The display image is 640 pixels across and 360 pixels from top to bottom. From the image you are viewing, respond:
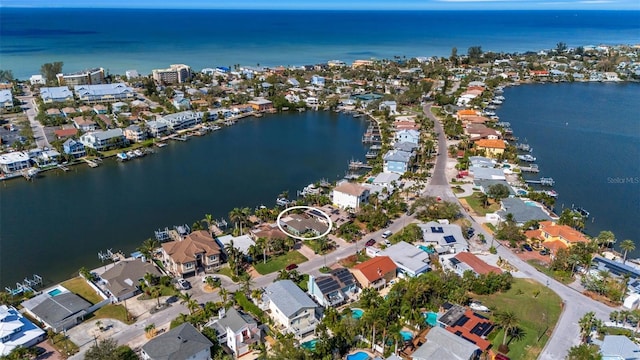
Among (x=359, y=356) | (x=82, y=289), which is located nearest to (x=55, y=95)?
Result: (x=82, y=289)

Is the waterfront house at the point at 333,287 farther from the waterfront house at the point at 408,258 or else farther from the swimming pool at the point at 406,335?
the swimming pool at the point at 406,335

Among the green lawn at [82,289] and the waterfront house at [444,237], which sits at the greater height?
the waterfront house at [444,237]

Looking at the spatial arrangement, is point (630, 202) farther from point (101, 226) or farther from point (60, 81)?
point (60, 81)

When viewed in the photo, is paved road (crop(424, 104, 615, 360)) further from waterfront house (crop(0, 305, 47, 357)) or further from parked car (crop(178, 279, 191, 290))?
waterfront house (crop(0, 305, 47, 357))

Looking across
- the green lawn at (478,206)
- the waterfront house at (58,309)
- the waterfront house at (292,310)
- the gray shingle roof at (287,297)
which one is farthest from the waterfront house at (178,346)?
the green lawn at (478,206)

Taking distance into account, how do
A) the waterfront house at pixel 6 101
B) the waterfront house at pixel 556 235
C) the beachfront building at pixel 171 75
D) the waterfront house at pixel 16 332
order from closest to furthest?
the waterfront house at pixel 16 332 < the waterfront house at pixel 556 235 < the waterfront house at pixel 6 101 < the beachfront building at pixel 171 75

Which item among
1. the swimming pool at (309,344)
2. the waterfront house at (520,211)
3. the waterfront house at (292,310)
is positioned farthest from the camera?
the waterfront house at (520,211)
